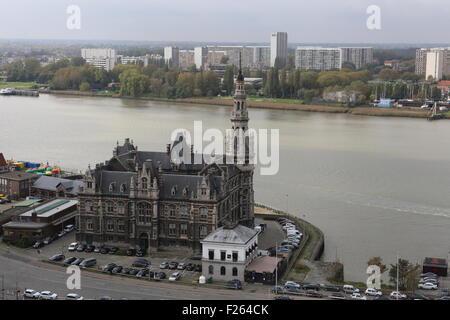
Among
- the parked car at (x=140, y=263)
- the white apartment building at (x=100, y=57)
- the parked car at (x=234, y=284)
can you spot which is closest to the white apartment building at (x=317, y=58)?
the white apartment building at (x=100, y=57)

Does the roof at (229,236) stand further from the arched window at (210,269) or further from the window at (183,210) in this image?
the window at (183,210)

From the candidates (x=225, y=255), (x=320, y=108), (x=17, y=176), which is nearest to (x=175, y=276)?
(x=225, y=255)

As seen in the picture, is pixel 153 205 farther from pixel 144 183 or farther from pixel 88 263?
pixel 88 263

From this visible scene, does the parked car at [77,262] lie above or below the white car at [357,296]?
above

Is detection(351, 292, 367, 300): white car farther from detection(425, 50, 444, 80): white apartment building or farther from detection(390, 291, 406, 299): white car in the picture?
detection(425, 50, 444, 80): white apartment building

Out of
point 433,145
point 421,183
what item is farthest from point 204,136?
Answer: point 421,183

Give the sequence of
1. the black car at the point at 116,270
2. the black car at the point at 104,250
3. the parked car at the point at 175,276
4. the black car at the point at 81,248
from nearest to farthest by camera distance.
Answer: the parked car at the point at 175,276
the black car at the point at 116,270
the black car at the point at 104,250
the black car at the point at 81,248
